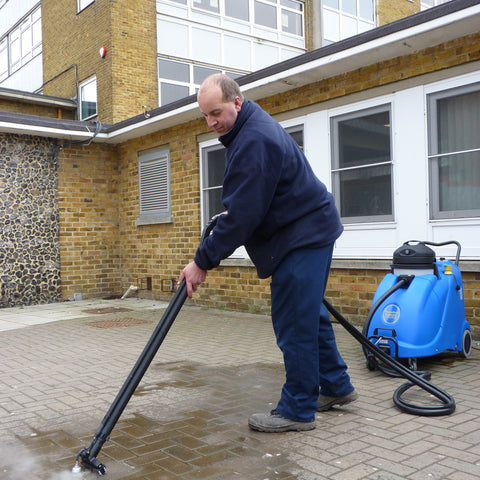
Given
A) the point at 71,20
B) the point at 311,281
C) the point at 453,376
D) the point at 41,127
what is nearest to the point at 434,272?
the point at 453,376

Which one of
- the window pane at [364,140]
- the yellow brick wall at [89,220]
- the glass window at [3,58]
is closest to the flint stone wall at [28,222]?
the yellow brick wall at [89,220]

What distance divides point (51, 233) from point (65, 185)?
1040 mm

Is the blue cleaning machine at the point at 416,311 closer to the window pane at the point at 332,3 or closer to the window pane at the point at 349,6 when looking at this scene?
the window pane at the point at 332,3

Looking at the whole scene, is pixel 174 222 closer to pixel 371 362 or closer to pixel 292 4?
pixel 371 362

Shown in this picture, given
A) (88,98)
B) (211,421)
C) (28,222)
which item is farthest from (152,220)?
(211,421)

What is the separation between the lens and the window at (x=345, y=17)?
65.1 feet

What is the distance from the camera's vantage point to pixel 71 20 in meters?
16.6

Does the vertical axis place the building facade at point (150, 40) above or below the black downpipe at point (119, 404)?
above

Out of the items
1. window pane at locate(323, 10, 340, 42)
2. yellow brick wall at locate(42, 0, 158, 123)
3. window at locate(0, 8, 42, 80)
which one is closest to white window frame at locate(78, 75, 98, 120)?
yellow brick wall at locate(42, 0, 158, 123)

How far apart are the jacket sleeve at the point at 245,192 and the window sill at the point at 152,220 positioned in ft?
24.7

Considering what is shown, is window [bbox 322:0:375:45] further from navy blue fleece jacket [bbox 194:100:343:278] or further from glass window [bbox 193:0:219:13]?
navy blue fleece jacket [bbox 194:100:343:278]

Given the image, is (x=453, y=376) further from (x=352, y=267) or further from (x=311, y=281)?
(x=352, y=267)

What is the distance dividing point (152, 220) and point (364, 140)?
511 cm

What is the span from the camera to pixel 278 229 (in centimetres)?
330
